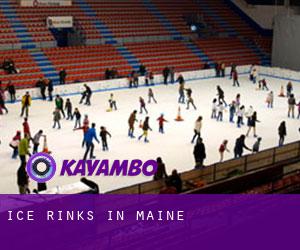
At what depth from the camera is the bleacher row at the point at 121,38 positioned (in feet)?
102

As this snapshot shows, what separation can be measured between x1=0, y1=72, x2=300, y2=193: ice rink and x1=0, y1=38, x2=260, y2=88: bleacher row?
3015 millimetres

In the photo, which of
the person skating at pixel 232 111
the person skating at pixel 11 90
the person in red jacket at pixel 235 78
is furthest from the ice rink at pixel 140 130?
the person in red jacket at pixel 235 78

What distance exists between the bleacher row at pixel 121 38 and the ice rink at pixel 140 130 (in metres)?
3.99

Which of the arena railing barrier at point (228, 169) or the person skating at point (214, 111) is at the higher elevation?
the arena railing barrier at point (228, 169)

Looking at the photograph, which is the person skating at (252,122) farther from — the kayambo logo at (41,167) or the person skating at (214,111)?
the kayambo logo at (41,167)

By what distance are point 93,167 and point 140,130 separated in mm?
4686

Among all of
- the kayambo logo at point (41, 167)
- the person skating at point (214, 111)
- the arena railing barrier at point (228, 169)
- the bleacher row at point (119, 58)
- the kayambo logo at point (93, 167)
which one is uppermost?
the bleacher row at point (119, 58)

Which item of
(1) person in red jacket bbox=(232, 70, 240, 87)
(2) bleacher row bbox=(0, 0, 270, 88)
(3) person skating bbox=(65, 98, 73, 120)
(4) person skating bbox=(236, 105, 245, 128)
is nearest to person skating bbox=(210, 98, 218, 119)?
(4) person skating bbox=(236, 105, 245, 128)

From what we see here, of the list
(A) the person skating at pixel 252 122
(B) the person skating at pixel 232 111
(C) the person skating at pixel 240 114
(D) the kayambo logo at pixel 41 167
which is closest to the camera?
(D) the kayambo logo at pixel 41 167

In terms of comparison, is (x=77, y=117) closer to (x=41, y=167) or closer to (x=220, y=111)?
(x=41, y=167)

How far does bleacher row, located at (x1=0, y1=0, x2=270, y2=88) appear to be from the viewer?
31.0 metres

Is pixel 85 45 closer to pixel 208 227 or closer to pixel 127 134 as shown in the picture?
pixel 127 134

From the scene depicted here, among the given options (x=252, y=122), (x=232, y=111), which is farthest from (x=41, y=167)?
→ (x=232, y=111)

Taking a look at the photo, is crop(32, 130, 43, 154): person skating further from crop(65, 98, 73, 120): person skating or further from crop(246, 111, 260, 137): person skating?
crop(246, 111, 260, 137): person skating
